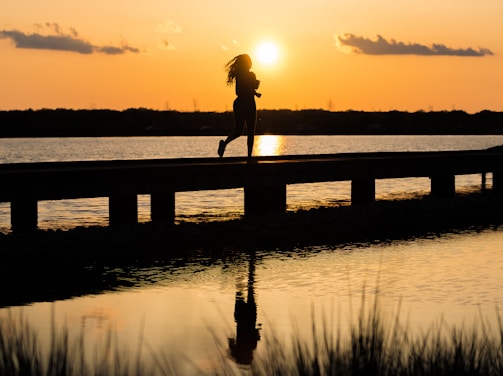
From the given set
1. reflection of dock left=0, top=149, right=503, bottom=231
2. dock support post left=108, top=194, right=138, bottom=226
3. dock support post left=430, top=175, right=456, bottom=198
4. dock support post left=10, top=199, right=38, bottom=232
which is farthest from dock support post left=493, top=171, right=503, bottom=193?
dock support post left=10, top=199, right=38, bottom=232

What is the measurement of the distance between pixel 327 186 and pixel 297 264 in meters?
30.5

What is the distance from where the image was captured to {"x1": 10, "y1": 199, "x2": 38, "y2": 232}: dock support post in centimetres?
2066

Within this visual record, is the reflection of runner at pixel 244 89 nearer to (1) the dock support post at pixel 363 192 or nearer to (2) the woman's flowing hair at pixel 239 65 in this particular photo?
(2) the woman's flowing hair at pixel 239 65

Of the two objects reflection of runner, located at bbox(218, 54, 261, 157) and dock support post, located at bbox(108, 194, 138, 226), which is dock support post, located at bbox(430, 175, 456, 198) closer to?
reflection of runner, located at bbox(218, 54, 261, 157)

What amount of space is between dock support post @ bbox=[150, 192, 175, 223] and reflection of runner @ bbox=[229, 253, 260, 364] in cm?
942

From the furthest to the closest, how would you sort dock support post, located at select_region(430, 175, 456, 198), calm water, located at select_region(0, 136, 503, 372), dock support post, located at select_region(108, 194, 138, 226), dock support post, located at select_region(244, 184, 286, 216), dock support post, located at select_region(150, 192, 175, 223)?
dock support post, located at select_region(430, 175, 456, 198)
dock support post, located at select_region(244, 184, 286, 216)
dock support post, located at select_region(150, 192, 175, 223)
dock support post, located at select_region(108, 194, 138, 226)
calm water, located at select_region(0, 136, 503, 372)

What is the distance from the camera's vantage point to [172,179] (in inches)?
862

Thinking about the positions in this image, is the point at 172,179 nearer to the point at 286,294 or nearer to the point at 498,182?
the point at 286,294

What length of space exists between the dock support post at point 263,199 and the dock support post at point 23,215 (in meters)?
5.08

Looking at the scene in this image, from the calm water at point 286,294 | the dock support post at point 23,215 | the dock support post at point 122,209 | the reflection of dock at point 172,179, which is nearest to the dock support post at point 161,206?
the reflection of dock at point 172,179

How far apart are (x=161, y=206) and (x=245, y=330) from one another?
12.5m

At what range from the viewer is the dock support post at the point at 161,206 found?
23125mm

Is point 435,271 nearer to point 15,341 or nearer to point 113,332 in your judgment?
point 113,332

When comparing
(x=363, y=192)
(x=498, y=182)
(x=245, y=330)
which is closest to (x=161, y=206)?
(x=363, y=192)
